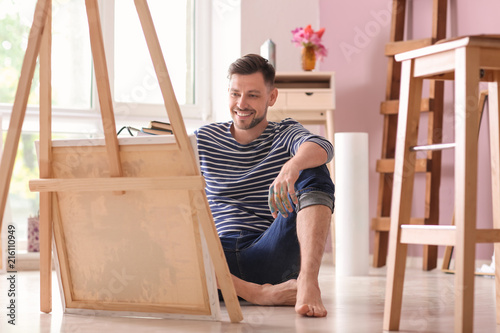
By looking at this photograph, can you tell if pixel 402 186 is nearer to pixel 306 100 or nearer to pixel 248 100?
pixel 248 100

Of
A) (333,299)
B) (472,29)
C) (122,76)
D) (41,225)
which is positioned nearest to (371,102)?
(472,29)

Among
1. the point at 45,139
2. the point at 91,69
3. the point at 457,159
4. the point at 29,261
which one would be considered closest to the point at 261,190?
the point at 45,139

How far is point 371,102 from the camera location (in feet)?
13.5

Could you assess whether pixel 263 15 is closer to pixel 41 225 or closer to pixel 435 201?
pixel 435 201

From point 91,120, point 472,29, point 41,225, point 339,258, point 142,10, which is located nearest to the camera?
point 142,10

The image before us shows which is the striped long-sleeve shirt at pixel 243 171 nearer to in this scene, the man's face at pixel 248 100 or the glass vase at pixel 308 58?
the man's face at pixel 248 100

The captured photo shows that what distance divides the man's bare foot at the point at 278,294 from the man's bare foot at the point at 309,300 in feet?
0.51

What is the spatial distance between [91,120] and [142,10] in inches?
101

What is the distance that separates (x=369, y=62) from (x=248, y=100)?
206cm

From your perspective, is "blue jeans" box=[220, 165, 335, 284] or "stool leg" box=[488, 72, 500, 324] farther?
"blue jeans" box=[220, 165, 335, 284]

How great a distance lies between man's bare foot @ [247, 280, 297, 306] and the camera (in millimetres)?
2031

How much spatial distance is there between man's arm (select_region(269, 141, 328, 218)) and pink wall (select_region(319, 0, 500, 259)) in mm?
2034

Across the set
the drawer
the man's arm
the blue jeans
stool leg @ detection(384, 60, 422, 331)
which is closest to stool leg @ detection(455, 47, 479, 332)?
stool leg @ detection(384, 60, 422, 331)

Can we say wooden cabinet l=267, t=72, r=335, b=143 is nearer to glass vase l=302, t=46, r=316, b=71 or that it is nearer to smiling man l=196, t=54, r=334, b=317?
glass vase l=302, t=46, r=316, b=71
